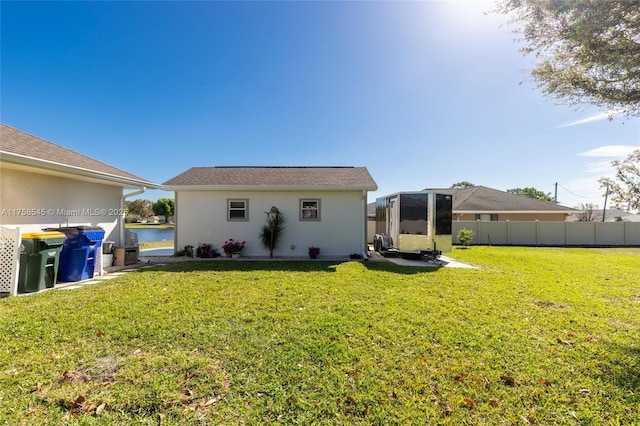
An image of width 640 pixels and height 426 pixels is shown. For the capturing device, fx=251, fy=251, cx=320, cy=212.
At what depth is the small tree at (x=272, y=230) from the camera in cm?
985

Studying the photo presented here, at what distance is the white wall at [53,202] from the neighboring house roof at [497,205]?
15098 millimetres

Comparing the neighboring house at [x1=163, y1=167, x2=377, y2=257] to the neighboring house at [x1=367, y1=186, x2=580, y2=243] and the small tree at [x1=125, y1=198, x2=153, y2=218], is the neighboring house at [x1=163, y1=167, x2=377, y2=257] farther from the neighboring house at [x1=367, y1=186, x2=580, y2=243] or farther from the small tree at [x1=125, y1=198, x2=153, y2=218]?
the small tree at [x1=125, y1=198, x2=153, y2=218]

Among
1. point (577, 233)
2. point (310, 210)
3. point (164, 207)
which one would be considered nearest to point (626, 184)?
point (577, 233)

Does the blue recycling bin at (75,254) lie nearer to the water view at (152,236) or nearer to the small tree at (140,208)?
the water view at (152,236)

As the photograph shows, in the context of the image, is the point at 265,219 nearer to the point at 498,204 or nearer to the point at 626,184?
the point at 498,204

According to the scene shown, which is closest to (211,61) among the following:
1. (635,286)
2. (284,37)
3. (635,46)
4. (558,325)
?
(284,37)

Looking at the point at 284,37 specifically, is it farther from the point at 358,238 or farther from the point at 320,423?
the point at 320,423

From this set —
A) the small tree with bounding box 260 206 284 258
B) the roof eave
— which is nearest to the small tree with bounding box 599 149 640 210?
the small tree with bounding box 260 206 284 258

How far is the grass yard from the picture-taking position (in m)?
2.08

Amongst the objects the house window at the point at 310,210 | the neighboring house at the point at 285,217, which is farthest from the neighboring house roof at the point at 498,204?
the house window at the point at 310,210

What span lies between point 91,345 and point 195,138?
531 inches

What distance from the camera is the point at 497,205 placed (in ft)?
65.4

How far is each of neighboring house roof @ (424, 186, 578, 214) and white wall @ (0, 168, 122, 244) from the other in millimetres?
19024

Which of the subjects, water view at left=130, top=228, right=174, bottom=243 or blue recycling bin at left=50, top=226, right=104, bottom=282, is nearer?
blue recycling bin at left=50, top=226, right=104, bottom=282
